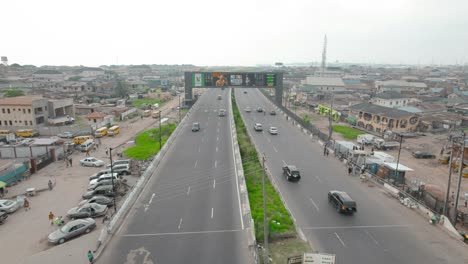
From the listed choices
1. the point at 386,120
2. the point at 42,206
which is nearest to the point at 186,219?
the point at 42,206

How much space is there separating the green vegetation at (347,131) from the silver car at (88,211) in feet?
135

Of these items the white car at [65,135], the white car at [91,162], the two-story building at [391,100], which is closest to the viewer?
the white car at [91,162]

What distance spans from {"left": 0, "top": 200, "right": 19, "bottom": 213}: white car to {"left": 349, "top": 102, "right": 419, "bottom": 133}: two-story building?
2071 inches

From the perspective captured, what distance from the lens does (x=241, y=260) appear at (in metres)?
16.1

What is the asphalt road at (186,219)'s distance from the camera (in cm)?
1673

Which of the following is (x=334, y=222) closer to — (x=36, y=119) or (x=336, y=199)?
(x=336, y=199)

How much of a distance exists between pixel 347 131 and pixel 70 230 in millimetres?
48687

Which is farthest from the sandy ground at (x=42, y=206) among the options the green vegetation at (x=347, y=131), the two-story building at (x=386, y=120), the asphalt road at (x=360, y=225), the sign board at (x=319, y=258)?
the two-story building at (x=386, y=120)

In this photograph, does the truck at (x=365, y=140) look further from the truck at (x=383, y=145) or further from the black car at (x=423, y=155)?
the black car at (x=423, y=155)

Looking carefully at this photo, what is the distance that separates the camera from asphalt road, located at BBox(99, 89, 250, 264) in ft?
54.9

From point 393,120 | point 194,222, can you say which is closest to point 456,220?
point 194,222

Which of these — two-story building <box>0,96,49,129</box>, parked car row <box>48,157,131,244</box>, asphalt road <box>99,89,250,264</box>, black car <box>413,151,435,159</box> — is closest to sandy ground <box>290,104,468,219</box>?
black car <box>413,151,435,159</box>

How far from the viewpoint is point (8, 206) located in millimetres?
24844

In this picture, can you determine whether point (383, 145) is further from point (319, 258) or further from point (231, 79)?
point (319, 258)
